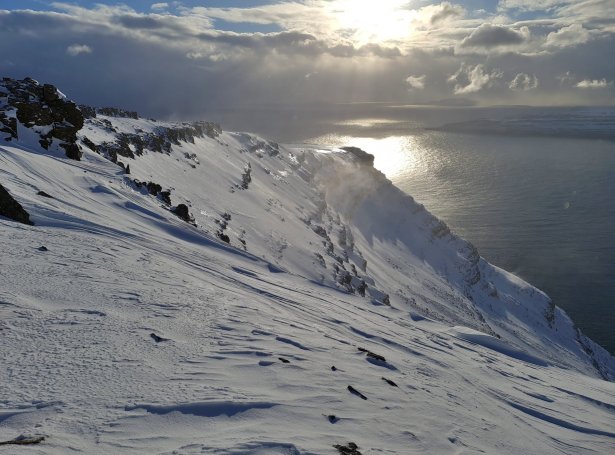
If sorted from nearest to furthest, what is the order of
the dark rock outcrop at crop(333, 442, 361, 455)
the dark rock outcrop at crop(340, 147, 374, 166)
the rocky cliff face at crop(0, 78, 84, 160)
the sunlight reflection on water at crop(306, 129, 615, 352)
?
the dark rock outcrop at crop(333, 442, 361, 455)
the rocky cliff face at crop(0, 78, 84, 160)
the sunlight reflection on water at crop(306, 129, 615, 352)
the dark rock outcrop at crop(340, 147, 374, 166)

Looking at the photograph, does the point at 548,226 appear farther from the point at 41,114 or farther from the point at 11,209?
A: the point at 11,209

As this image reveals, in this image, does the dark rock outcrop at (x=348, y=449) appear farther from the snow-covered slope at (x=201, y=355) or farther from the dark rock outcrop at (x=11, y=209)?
the dark rock outcrop at (x=11, y=209)

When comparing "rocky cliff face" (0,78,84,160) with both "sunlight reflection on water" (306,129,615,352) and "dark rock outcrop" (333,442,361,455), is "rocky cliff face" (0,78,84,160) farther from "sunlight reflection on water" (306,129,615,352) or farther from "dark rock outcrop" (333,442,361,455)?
"sunlight reflection on water" (306,129,615,352)

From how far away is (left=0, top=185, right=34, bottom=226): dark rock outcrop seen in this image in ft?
65.4

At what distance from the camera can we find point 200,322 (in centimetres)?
1474

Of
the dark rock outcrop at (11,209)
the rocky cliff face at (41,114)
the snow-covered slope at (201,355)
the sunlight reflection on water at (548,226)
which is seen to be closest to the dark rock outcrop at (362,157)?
the sunlight reflection on water at (548,226)

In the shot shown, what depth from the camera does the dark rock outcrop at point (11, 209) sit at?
19920mm

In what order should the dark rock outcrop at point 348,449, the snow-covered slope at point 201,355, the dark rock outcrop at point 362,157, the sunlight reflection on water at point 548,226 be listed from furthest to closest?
the dark rock outcrop at point 362,157 → the sunlight reflection on water at point 548,226 → the dark rock outcrop at point 348,449 → the snow-covered slope at point 201,355

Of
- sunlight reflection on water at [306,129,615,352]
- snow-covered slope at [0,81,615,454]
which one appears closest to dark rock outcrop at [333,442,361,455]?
snow-covered slope at [0,81,615,454]

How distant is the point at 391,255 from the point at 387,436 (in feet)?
338

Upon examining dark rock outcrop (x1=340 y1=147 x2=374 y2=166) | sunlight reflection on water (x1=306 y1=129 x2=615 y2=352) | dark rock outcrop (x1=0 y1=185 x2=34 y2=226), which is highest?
dark rock outcrop (x1=340 y1=147 x2=374 y2=166)

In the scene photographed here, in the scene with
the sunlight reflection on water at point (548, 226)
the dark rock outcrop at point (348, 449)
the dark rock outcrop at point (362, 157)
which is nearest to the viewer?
the dark rock outcrop at point (348, 449)

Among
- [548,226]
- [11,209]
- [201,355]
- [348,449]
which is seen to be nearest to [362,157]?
[548,226]

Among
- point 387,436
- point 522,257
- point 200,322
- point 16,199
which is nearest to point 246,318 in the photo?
point 200,322
